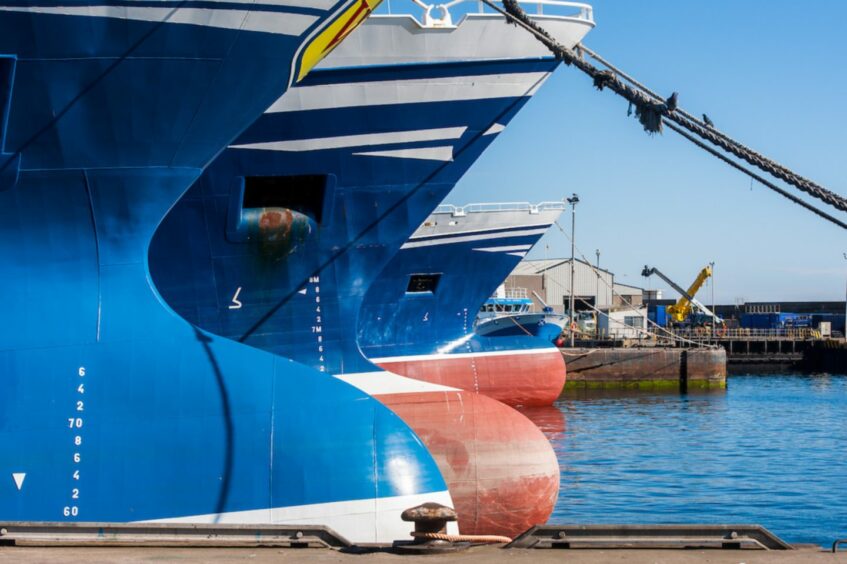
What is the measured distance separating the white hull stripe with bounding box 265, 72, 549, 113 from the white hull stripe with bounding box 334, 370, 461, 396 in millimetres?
3901

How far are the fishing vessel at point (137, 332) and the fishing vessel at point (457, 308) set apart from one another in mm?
13553

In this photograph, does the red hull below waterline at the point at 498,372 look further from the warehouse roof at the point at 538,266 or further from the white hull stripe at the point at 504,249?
the warehouse roof at the point at 538,266

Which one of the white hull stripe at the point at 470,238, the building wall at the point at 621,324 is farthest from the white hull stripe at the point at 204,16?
the building wall at the point at 621,324

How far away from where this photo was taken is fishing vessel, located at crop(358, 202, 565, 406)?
83.3ft

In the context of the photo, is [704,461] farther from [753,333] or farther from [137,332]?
[753,333]

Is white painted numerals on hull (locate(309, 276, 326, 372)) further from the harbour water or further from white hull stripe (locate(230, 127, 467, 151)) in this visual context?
the harbour water

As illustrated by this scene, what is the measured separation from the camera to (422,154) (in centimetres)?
1636

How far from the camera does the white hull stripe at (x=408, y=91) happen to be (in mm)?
14852

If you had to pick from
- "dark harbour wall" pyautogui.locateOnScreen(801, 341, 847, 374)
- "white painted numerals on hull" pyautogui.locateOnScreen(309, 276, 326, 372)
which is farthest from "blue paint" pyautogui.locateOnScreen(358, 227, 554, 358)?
"dark harbour wall" pyautogui.locateOnScreen(801, 341, 847, 374)

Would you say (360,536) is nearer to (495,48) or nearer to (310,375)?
(310,375)

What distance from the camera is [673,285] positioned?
78625 mm

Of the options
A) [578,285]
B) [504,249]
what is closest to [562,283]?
[578,285]

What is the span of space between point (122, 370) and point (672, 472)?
1620cm

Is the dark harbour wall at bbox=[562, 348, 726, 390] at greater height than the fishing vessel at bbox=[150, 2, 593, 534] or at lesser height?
lesser
